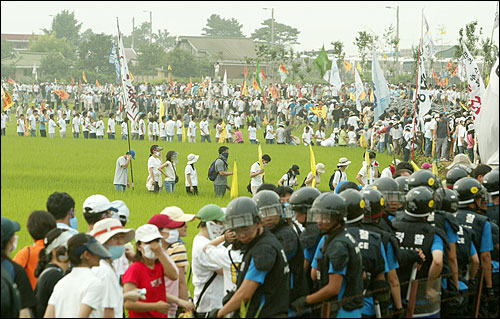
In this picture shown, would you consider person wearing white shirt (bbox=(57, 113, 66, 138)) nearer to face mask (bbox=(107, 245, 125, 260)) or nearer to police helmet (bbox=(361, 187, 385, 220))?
face mask (bbox=(107, 245, 125, 260))

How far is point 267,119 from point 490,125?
36156 millimetres

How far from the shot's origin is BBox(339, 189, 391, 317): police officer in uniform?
6.15m

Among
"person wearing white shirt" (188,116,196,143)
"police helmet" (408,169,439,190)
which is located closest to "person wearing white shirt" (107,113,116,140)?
"person wearing white shirt" (188,116,196,143)

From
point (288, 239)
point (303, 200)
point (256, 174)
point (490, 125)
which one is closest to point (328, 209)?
point (288, 239)

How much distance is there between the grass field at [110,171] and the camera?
16203mm

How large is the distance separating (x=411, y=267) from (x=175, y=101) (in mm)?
42119

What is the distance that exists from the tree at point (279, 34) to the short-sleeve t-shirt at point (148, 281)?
2881 inches

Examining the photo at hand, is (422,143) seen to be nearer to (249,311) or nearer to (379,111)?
(379,111)

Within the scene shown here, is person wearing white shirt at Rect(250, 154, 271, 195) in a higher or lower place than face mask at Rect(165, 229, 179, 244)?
lower

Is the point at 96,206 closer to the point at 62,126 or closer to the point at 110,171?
the point at 110,171

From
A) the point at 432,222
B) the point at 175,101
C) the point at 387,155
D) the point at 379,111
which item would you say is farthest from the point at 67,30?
the point at 432,222

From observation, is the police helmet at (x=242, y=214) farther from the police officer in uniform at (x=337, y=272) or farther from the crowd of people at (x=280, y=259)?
the police officer in uniform at (x=337, y=272)

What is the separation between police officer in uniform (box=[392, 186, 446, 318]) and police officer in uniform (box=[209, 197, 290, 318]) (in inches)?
66.2

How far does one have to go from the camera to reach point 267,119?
46438mm
